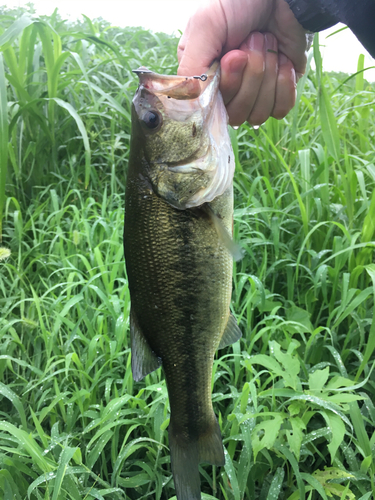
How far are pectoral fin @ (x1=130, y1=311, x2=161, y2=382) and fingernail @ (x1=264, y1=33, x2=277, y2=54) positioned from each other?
112 cm

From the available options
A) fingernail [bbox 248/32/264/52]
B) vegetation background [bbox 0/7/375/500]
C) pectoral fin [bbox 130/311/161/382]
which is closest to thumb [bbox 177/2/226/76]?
fingernail [bbox 248/32/264/52]

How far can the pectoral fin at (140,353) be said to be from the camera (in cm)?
115

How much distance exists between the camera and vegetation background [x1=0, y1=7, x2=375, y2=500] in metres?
1.44

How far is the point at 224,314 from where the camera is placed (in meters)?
1.22

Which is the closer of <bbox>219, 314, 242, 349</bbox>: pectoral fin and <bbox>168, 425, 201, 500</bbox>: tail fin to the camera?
<bbox>168, 425, 201, 500</bbox>: tail fin

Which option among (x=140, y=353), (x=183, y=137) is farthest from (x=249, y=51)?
(x=140, y=353)

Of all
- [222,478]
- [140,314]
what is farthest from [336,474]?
[140,314]

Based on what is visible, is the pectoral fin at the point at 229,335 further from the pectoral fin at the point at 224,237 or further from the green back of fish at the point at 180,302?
the pectoral fin at the point at 224,237

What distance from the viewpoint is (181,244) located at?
1.12 metres

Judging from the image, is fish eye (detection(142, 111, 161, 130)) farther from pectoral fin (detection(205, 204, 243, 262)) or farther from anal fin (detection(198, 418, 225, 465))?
anal fin (detection(198, 418, 225, 465))

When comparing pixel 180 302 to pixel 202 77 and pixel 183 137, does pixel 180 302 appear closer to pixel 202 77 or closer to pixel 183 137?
pixel 183 137

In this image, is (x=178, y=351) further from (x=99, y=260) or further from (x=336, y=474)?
(x=99, y=260)

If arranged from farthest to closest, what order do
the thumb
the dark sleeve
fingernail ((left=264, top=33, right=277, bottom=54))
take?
fingernail ((left=264, top=33, right=277, bottom=54)) → the thumb → the dark sleeve

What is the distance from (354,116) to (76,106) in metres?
2.71
